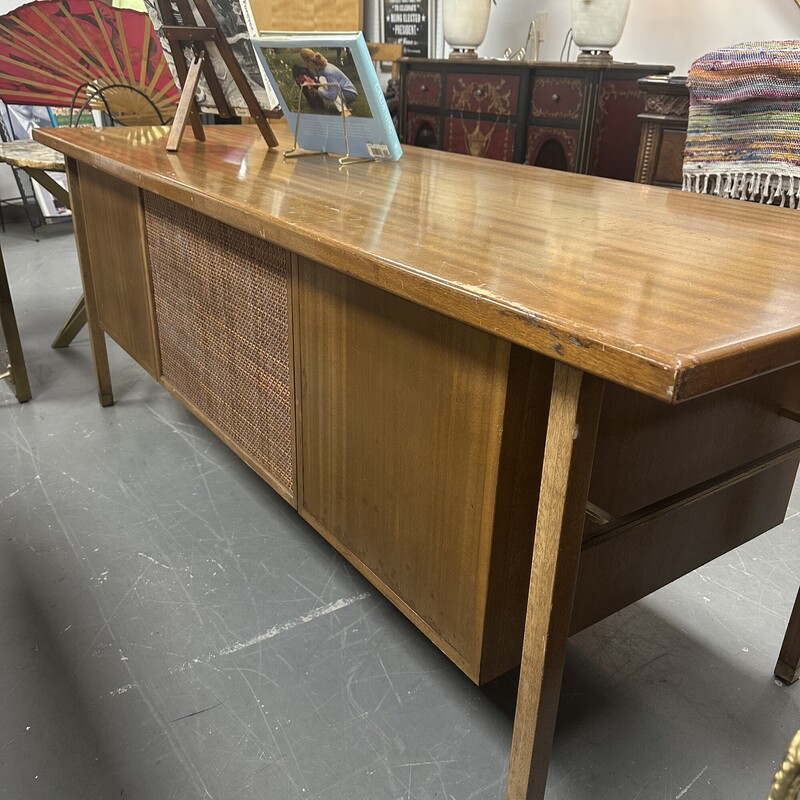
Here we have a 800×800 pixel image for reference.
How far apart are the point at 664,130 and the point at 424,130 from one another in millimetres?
1791

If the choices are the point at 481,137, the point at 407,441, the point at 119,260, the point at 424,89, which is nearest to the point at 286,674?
the point at 407,441

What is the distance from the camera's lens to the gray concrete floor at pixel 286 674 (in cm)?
111

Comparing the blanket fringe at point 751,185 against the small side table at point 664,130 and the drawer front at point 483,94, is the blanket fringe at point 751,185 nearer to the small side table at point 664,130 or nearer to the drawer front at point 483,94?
the small side table at point 664,130

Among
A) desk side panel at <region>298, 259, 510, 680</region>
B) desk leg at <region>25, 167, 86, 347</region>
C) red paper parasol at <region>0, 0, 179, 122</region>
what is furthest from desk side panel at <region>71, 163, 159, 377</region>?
red paper parasol at <region>0, 0, 179, 122</region>

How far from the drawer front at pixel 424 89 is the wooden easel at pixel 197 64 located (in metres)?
2.11

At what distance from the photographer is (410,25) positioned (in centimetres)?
449

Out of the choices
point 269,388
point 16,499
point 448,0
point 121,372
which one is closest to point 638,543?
point 269,388

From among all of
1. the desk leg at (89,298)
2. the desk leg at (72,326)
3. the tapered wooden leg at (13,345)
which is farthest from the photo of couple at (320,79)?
the desk leg at (72,326)

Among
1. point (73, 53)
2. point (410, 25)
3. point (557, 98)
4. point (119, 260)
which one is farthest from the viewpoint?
point (410, 25)

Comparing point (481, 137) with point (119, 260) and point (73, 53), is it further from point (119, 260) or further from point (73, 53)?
point (119, 260)

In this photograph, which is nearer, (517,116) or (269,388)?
(269,388)

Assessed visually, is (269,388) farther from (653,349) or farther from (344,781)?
(653,349)

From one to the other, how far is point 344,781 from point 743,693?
2.29 feet

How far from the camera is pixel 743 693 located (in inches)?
50.4
